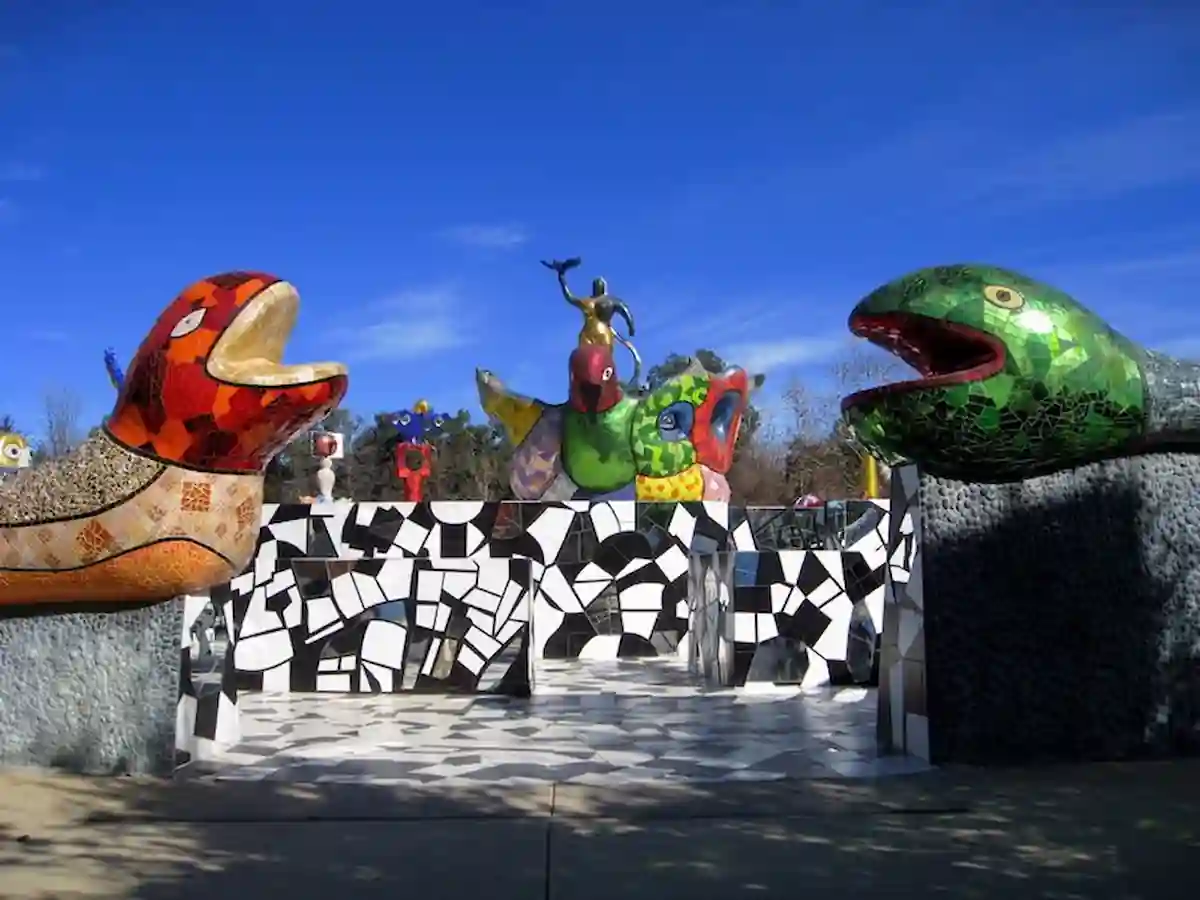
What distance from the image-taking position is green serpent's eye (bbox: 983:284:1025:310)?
555 cm

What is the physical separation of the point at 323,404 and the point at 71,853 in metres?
2.36

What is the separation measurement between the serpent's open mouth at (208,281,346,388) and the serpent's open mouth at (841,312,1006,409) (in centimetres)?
266

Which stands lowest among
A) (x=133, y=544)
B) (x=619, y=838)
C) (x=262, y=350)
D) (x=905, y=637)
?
(x=619, y=838)

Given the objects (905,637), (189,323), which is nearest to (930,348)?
(905,637)

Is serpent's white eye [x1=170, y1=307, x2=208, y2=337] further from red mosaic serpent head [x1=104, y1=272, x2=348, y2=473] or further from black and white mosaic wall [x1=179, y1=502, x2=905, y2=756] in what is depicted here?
black and white mosaic wall [x1=179, y1=502, x2=905, y2=756]

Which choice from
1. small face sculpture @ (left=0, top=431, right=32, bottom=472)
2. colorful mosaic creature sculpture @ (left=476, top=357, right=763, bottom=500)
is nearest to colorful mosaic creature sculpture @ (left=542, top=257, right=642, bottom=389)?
colorful mosaic creature sculpture @ (left=476, top=357, right=763, bottom=500)

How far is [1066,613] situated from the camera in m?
5.91

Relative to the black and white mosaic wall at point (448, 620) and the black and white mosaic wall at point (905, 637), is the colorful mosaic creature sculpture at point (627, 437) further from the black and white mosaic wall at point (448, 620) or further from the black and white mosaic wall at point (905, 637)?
the black and white mosaic wall at point (905, 637)

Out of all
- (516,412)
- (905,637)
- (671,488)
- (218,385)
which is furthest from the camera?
(516,412)

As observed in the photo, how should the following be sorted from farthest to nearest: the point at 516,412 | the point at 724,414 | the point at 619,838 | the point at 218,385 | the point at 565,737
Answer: the point at 516,412, the point at 724,414, the point at 565,737, the point at 218,385, the point at 619,838

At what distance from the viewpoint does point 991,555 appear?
595 cm

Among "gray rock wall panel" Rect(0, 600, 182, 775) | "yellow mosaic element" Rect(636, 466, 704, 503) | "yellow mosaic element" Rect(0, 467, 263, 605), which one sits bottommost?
"gray rock wall panel" Rect(0, 600, 182, 775)

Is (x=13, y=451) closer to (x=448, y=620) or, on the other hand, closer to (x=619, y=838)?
(x=448, y=620)

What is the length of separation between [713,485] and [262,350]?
433 inches
